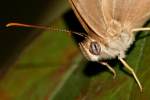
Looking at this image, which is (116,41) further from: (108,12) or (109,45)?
(108,12)

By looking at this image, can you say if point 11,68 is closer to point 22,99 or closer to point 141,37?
point 22,99

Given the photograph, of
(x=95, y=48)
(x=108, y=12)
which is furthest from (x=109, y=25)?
(x=95, y=48)

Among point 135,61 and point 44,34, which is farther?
point 44,34

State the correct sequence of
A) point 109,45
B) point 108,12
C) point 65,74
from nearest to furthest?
1. point 108,12
2. point 109,45
3. point 65,74

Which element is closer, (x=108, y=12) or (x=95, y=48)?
(x=108, y=12)

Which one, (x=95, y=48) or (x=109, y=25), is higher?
(x=109, y=25)

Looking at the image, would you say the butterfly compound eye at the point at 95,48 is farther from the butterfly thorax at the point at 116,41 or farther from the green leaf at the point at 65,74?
the green leaf at the point at 65,74

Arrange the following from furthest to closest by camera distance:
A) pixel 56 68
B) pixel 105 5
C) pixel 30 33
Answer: pixel 30 33
pixel 56 68
pixel 105 5

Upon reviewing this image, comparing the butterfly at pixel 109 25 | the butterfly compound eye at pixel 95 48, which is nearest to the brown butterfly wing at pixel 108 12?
the butterfly at pixel 109 25

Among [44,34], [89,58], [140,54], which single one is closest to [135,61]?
[140,54]
